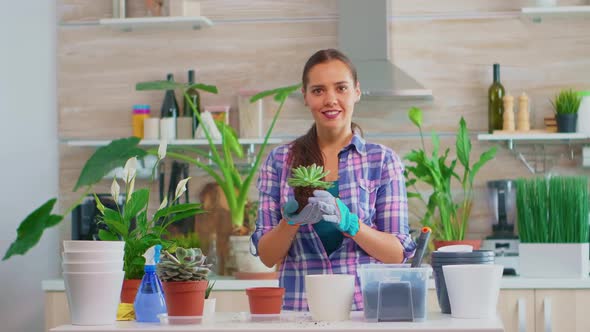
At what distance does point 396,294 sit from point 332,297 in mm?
134

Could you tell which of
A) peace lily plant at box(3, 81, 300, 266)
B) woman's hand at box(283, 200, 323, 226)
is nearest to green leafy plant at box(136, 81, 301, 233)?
peace lily plant at box(3, 81, 300, 266)

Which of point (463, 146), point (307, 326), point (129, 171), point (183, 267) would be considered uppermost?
point (463, 146)

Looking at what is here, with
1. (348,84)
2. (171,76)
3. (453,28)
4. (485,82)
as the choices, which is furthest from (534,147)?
(348,84)

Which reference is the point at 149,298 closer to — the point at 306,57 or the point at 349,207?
the point at 349,207

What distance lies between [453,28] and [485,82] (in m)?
0.28

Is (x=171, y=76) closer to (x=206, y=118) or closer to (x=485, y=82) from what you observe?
(x=206, y=118)

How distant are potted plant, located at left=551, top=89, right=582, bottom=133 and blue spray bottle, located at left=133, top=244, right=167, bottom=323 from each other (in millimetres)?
2504

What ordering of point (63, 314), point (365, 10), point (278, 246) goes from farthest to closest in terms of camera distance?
point (365, 10)
point (63, 314)
point (278, 246)

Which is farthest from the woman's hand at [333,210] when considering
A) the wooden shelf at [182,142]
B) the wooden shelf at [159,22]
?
the wooden shelf at [159,22]

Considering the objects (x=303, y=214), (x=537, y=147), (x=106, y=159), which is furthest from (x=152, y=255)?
(x=537, y=147)

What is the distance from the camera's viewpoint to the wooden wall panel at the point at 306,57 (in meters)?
4.32

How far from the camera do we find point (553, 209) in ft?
12.0

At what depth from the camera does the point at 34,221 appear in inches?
145

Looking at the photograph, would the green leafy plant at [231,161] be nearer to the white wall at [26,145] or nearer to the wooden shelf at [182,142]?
the wooden shelf at [182,142]
